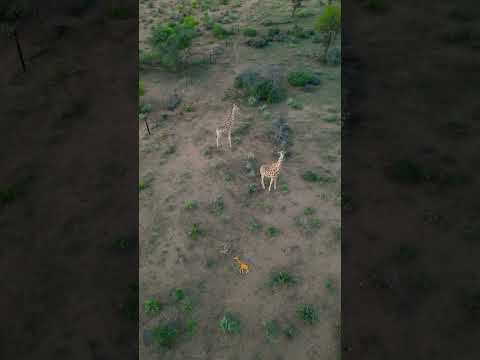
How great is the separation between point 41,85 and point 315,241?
18332 millimetres

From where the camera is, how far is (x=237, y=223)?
12.4 m

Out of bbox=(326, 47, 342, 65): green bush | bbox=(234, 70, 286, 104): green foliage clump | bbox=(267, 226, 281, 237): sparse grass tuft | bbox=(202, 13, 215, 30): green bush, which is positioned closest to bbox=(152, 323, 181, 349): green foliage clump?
bbox=(267, 226, 281, 237): sparse grass tuft

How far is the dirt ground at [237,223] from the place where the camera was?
9.58 meters

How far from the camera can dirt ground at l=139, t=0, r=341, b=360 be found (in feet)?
31.4

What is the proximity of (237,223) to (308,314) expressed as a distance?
13.5 feet

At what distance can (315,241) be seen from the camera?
460 inches

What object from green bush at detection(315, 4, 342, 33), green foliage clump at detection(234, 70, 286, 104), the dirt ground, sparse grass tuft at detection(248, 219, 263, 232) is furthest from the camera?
green bush at detection(315, 4, 342, 33)

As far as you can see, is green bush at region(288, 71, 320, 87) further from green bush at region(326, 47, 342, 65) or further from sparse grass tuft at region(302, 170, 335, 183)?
sparse grass tuft at region(302, 170, 335, 183)

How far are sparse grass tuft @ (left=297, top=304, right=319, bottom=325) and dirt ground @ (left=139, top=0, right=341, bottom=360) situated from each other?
0.44 feet

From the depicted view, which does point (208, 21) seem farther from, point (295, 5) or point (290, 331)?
point (290, 331)
